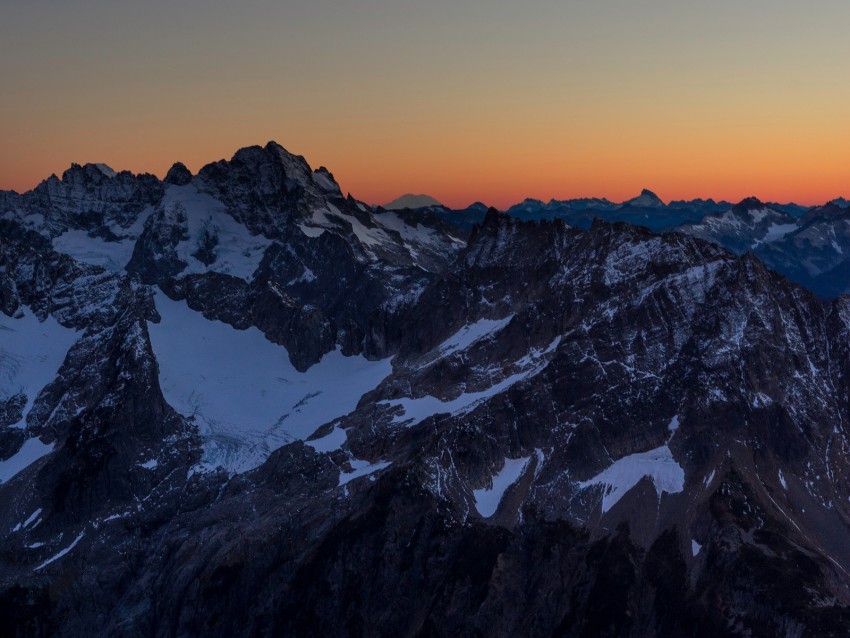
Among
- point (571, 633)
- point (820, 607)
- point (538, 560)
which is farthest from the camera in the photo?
point (538, 560)

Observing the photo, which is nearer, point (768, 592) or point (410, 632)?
point (768, 592)

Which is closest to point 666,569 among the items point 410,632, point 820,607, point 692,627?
point 692,627

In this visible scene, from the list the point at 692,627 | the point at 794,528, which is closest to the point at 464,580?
the point at 692,627

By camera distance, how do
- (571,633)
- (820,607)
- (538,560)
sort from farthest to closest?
(538,560) → (571,633) → (820,607)

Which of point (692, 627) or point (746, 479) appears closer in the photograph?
point (692, 627)

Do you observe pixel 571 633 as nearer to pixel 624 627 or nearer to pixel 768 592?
pixel 624 627

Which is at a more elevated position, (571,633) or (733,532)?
(733,532)

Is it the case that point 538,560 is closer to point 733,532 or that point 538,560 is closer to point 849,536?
point 733,532
